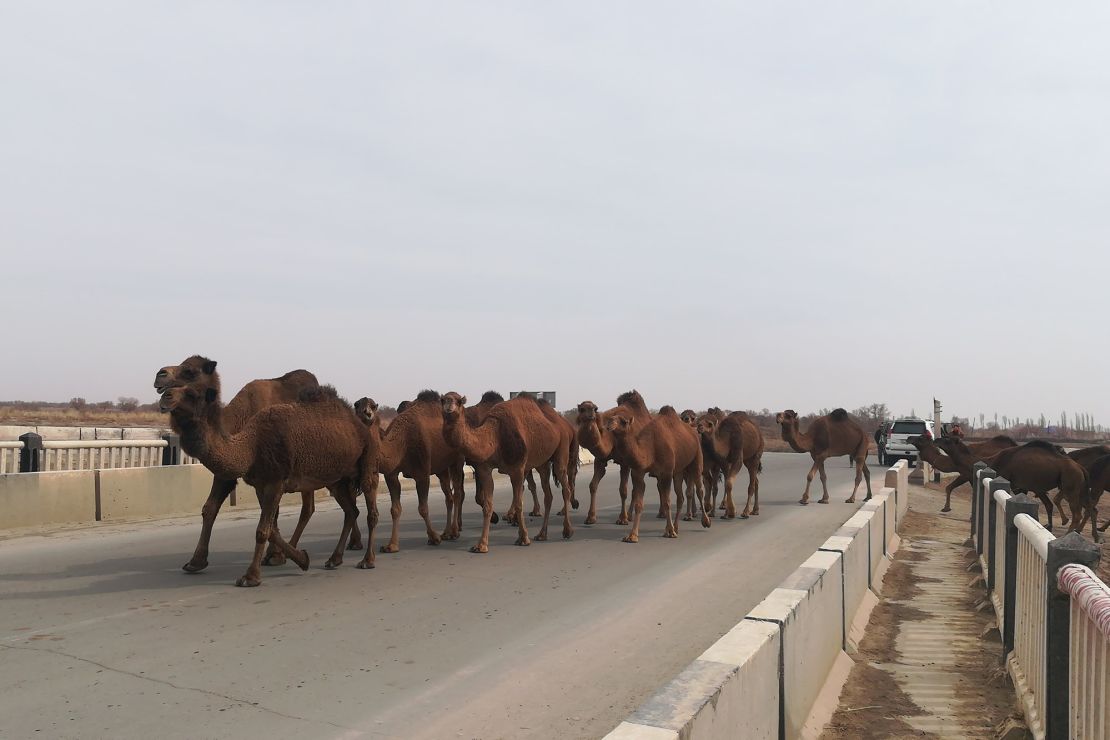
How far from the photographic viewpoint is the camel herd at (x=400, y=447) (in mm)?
9320

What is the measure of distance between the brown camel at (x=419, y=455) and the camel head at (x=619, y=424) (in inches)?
93.9

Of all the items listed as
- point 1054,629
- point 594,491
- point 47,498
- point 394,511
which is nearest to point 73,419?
point 47,498

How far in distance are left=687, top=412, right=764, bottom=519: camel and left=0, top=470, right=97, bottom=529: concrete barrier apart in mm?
11008

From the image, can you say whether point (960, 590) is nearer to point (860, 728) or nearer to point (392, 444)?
point (860, 728)

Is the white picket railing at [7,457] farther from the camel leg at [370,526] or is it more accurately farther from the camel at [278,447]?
the camel leg at [370,526]

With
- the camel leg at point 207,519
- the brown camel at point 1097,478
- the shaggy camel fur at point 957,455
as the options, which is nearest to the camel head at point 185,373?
the camel leg at point 207,519

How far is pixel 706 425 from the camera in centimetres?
1652

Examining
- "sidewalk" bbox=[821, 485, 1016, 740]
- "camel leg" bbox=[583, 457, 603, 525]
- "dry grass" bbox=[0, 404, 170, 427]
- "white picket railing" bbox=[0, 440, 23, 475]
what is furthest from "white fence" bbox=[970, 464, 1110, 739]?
"dry grass" bbox=[0, 404, 170, 427]

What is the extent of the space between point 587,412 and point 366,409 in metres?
3.78

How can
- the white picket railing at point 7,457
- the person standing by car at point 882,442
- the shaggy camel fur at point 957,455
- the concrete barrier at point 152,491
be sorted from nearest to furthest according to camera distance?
1. the white picket railing at point 7,457
2. the concrete barrier at point 152,491
3. the shaggy camel fur at point 957,455
4. the person standing by car at point 882,442

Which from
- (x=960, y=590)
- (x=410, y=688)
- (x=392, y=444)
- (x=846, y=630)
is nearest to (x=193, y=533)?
(x=392, y=444)

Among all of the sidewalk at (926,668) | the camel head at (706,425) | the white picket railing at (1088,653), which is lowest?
the sidewalk at (926,668)

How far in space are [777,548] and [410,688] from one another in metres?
8.11

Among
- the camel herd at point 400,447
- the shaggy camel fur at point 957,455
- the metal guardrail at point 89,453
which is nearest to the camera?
the camel herd at point 400,447
